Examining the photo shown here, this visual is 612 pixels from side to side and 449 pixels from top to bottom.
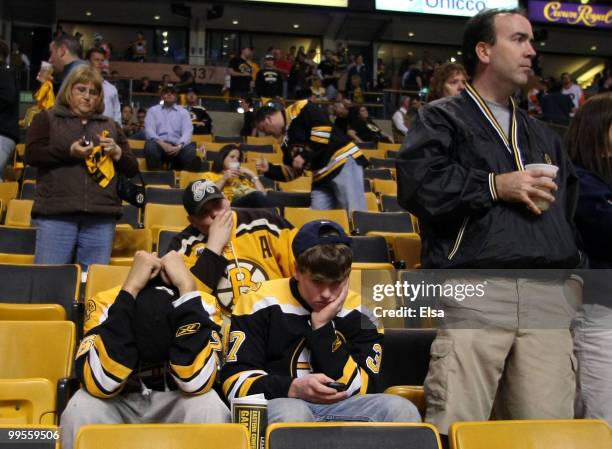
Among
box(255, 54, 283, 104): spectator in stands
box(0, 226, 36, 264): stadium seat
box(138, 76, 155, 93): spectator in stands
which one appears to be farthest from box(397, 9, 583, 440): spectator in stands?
box(138, 76, 155, 93): spectator in stands

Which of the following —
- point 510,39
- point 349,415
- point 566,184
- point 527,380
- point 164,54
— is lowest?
point 349,415

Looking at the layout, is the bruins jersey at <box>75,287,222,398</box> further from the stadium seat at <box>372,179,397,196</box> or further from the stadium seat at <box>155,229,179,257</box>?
the stadium seat at <box>372,179,397,196</box>

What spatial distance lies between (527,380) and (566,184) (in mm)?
679

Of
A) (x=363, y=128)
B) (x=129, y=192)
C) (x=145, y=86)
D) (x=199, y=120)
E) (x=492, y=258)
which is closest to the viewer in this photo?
(x=492, y=258)

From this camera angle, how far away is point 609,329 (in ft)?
8.87

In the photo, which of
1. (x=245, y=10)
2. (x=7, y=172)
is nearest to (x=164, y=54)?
(x=245, y=10)

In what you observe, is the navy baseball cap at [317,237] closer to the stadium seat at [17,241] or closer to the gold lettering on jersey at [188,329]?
the gold lettering on jersey at [188,329]

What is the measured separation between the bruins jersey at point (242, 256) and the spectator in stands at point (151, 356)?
0.47 meters

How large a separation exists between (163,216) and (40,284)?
6.11 feet

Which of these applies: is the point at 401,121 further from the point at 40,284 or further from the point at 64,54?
the point at 40,284

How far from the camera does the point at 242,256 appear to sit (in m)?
3.43

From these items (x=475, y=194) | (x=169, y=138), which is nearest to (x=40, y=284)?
(x=475, y=194)

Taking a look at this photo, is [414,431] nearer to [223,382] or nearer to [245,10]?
[223,382]

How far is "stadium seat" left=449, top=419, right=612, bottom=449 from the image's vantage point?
2211 millimetres
